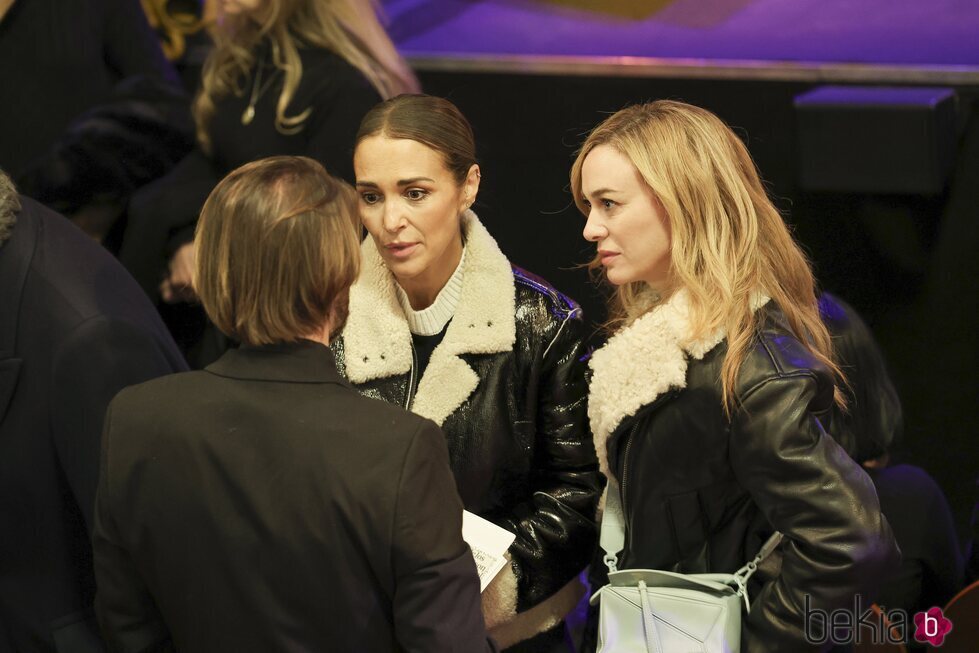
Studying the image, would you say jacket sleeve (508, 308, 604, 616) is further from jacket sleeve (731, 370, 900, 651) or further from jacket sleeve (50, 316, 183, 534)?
jacket sleeve (50, 316, 183, 534)

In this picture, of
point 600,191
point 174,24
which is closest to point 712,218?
point 600,191

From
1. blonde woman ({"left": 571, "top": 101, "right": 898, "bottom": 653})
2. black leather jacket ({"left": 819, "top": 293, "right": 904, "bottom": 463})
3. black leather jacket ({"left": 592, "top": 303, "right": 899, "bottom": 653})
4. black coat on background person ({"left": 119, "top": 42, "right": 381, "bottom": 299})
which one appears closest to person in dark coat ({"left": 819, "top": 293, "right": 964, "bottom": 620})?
black leather jacket ({"left": 819, "top": 293, "right": 904, "bottom": 463})

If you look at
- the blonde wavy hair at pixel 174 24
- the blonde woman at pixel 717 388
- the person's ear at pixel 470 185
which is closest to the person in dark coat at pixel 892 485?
the blonde woman at pixel 717 388

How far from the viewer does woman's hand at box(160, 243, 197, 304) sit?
11.1 feet

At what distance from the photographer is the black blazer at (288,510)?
1.63 metres

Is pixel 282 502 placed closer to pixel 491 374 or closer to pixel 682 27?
pixel 491 374

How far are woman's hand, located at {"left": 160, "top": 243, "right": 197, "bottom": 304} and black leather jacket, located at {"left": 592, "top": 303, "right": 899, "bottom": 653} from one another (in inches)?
66.9

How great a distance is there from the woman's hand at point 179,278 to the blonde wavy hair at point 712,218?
1.65 m

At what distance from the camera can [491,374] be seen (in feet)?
7.43

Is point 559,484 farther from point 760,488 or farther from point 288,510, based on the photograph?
point 288,510

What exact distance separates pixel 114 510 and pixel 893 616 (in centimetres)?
194

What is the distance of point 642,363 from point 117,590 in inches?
37.4

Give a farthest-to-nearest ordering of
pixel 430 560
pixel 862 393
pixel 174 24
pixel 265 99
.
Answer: pixel 174 24
pixel 265 99
pixel 862 393
pixel 430 560

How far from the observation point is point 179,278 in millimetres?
3395
